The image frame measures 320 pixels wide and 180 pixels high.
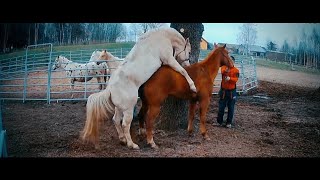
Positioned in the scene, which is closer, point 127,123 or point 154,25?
point 127,123

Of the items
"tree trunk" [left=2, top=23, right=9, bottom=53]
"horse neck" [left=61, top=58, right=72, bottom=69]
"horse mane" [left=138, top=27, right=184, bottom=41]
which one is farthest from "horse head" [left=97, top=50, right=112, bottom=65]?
"tree trunk" [left=2, top=23, right=9, bottom=53]

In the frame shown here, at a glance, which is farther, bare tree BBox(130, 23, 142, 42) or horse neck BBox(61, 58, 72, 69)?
horse neck BBox(61, 58, 72, 69)

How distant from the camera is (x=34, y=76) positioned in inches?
152

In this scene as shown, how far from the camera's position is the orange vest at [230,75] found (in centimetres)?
354

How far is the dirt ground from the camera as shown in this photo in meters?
3.28

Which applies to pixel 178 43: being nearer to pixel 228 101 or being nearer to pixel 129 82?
pixel 129 82

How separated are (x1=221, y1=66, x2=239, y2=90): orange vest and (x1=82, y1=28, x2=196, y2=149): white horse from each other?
0.44 metres

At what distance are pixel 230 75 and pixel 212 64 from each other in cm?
23

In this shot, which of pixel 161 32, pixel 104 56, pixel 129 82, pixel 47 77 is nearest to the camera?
pixel 129 82

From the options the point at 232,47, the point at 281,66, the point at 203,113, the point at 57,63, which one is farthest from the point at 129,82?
the point at 281,66

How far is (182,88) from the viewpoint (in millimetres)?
3346

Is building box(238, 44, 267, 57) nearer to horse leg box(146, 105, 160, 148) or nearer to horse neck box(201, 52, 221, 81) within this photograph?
horse neck box(201, 52, 221, 81)
